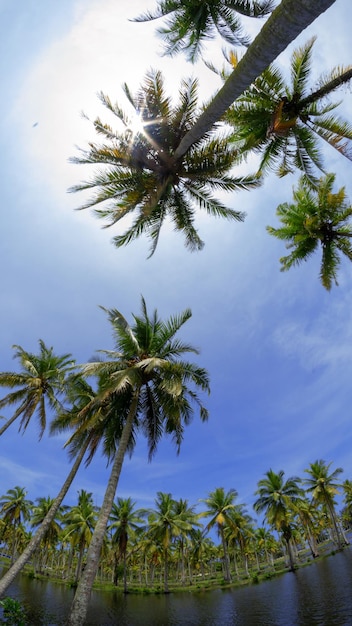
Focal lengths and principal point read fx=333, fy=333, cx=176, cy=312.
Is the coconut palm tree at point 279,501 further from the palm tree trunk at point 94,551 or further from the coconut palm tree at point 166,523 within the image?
the palm tree trunk at point 94,551

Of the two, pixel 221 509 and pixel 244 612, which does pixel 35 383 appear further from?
pixel 221 509

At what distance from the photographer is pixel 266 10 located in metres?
9.13

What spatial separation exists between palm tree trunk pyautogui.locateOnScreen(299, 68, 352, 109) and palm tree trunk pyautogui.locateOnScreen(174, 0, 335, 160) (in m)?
5.95

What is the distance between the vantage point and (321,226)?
21.2m

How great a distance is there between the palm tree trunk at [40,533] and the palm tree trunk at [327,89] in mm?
19407

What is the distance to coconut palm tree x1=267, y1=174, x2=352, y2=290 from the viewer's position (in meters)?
20.3

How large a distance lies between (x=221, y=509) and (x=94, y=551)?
3802cm

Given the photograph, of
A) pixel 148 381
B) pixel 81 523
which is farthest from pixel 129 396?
pixel 81 523

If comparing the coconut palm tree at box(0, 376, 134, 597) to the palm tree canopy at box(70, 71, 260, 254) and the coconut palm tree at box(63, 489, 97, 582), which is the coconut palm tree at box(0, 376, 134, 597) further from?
the coconut palm tree at box(63, 489, 97, 582)

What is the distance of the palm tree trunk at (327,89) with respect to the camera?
34.0 ft

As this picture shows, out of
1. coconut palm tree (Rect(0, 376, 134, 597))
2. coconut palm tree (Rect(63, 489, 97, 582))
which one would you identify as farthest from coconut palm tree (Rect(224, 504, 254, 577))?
coconut palm tree (Rect(0, 376, 134, 597))

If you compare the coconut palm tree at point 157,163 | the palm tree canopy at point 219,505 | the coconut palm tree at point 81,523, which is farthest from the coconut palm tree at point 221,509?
the coconut palm tree at point 157,163

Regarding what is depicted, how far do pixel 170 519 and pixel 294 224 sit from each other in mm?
37473

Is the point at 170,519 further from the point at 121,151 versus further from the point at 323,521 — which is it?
the point at 323,521
